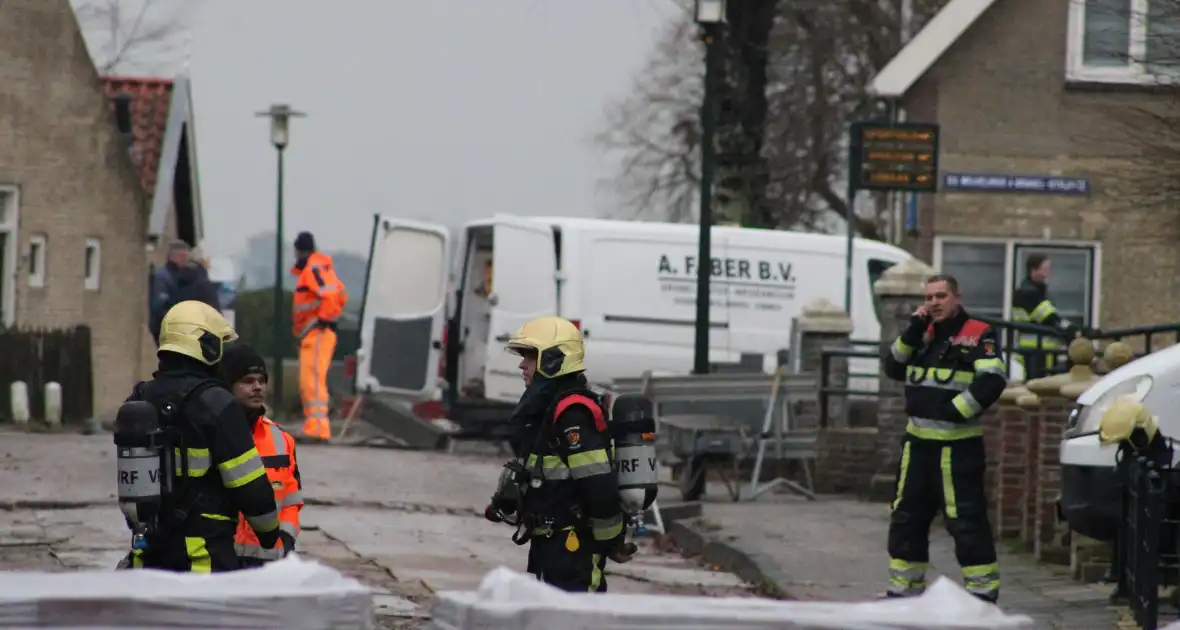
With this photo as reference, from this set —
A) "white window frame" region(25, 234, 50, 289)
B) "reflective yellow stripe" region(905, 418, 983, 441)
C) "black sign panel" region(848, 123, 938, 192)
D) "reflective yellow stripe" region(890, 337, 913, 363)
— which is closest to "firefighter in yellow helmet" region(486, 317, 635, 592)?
"reflective yellow stripe" region(905, 418, 983, 441)

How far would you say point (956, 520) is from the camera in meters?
11.1

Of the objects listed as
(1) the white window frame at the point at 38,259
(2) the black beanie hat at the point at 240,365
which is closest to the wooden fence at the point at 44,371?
(1) the white window frame at the point at 38,259

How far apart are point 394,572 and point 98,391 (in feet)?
61.4

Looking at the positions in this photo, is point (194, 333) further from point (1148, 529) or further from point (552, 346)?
point (1148, 529)

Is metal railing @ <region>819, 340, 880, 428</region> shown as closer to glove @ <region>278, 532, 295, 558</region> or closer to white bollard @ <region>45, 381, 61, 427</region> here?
white bollard @ <region>45, 381, 61, 427</region>

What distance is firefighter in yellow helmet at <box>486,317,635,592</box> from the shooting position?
870 centimetres

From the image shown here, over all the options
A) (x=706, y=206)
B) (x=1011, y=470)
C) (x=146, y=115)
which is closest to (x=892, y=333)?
(x=706, y=206)

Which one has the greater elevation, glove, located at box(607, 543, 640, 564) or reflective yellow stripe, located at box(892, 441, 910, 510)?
reflective yellow stripe, located at box(892, 441, 910, 510)

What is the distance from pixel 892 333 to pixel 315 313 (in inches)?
215

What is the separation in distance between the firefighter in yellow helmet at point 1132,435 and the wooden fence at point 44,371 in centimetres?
1428

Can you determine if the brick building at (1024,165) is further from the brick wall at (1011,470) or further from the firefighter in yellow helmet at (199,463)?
the firefighter in yellow helmet at (199,463)

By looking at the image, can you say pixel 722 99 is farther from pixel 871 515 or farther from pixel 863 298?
pixel 871 515

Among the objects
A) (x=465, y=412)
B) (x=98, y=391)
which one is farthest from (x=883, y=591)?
(x=98, y=391)

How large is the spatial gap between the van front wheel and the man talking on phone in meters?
5.82
